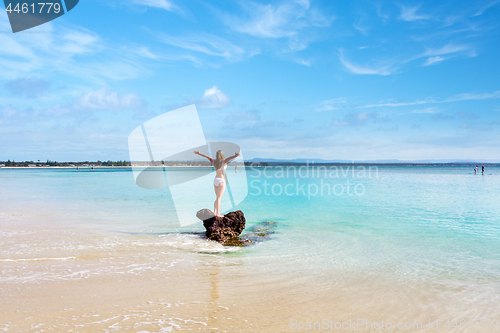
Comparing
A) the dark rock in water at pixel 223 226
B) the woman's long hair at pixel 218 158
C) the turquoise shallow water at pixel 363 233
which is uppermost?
the woman's long hair at pixel 218 158

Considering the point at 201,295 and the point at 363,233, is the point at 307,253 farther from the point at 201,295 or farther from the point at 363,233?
the point at 201,295

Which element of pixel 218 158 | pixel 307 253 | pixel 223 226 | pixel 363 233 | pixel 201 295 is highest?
pixel 218 158

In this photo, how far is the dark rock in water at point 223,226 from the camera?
30.3ft

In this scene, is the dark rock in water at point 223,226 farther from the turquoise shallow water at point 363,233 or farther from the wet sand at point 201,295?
the wet sand at point 201,295

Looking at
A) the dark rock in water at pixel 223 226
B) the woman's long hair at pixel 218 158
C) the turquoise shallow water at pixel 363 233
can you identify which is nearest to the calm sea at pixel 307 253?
the turquoise shallow water at pixel 363 233

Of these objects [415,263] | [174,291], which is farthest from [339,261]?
[174,291]

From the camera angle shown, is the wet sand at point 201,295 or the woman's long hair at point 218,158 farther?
the woman's long hair at point 218,158

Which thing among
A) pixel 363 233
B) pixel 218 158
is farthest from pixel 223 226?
pixel 363 233

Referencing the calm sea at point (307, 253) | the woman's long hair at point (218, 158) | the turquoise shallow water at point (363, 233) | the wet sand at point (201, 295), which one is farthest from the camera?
the woman's long hair at point (218, 158)

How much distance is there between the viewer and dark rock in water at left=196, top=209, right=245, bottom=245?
30.3ft

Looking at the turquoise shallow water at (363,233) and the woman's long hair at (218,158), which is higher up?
the woman's long hair at (218,158)

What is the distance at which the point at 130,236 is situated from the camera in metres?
9.67

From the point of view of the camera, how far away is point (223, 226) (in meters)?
9.46

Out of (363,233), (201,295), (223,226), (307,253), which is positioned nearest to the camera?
(201,295)
